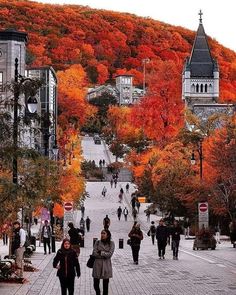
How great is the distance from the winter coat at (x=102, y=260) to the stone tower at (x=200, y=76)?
118183mm

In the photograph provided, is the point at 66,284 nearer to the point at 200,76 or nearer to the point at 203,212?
the point at 203,212

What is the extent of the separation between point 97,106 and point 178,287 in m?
156

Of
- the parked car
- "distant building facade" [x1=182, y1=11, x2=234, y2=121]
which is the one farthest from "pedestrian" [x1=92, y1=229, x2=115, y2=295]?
the parked car

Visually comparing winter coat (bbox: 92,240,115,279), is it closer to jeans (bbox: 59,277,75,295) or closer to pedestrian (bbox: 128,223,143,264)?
jeans (bbox: 59,277,75,295)

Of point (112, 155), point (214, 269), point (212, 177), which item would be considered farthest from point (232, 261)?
point (112, 155)

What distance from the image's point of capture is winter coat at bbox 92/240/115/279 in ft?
62.4

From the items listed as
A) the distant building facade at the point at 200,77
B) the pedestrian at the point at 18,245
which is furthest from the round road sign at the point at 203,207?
the distant building facade at the point at 200,77

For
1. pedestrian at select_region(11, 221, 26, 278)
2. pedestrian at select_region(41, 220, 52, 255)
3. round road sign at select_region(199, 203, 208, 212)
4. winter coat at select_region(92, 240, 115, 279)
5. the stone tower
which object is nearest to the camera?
winter coat at select_region(92, 240, 115, 279)

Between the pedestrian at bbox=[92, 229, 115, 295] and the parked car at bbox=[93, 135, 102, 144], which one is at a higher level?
the parked car at bbox=[93, 135, 102, 144]

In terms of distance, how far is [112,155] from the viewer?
417ft

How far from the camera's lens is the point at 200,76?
145 m

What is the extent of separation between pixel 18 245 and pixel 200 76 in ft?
395

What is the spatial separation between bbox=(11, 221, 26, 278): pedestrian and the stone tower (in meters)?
111

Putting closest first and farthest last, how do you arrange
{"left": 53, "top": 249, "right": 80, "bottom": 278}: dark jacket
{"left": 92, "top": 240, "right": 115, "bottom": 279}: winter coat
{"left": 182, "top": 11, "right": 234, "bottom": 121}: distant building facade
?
{"left": 53, "top": 249, "right": 80, "bottom": 278}: dark jacket, {"left": 92, "top": 240, "right": 115, "bottom": 279}: winter coat, {"left": 182, "top": 11, "right": 234, "bottom": 121}: distant building facade
